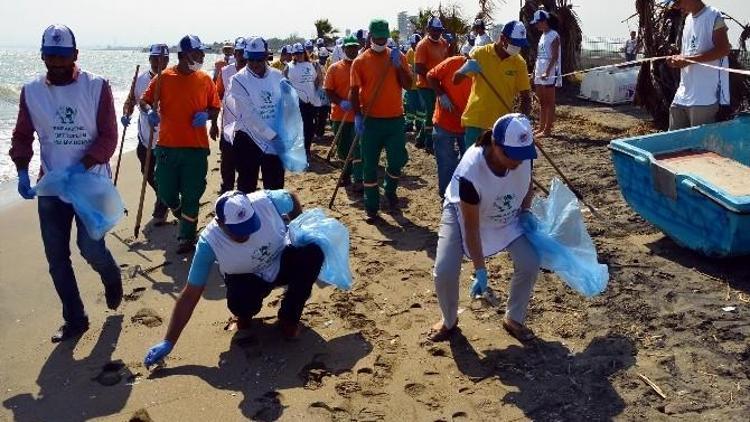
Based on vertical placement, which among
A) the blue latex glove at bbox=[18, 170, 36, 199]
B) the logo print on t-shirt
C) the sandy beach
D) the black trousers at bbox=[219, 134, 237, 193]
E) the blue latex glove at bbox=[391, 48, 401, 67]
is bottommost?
the sandy beach

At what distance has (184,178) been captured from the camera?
18.6 ft

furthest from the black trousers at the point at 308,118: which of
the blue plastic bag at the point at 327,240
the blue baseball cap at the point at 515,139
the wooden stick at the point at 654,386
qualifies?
the wooden stick at the point at 654,386

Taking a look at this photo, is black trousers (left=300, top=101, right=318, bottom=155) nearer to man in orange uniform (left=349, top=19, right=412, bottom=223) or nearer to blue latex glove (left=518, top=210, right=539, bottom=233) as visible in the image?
man in orange uniform (left=349, top=19, right=412, bottom=223)

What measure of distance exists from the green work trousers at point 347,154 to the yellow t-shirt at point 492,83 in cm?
215

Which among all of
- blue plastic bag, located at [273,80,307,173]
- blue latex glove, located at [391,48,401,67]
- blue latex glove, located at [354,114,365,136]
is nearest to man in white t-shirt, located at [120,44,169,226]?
blue plastic bag, located at [273,80,307,173]

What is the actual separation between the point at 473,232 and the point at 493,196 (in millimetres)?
213

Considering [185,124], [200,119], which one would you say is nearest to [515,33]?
[200,119]

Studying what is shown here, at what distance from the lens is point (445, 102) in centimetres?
584

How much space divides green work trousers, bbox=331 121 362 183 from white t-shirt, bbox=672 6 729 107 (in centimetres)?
318

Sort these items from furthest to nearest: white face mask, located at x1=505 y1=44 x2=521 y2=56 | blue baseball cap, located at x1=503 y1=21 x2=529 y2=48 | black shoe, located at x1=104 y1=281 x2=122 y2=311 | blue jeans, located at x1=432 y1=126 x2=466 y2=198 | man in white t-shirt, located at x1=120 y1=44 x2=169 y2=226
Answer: man in white t-shirt, located at x1=120 y1=44 x2=169 y2=226
blue jeans, located at x1=432 y1=126 x2=466 y2=198
white face mask, located at x1=505 y1=44 x2=521 y2=56
blue baseball cap, located at x1=503 y1=21 x2=529 y2=48
black shoe, located at x1=104 y1=281 x2=122 y2=311

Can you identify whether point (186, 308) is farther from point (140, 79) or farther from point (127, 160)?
point (127, 160)

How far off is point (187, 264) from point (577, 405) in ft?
11.1

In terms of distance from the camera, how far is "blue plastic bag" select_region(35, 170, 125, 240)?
4.14m

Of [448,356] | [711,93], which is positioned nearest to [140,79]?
[448,356]
